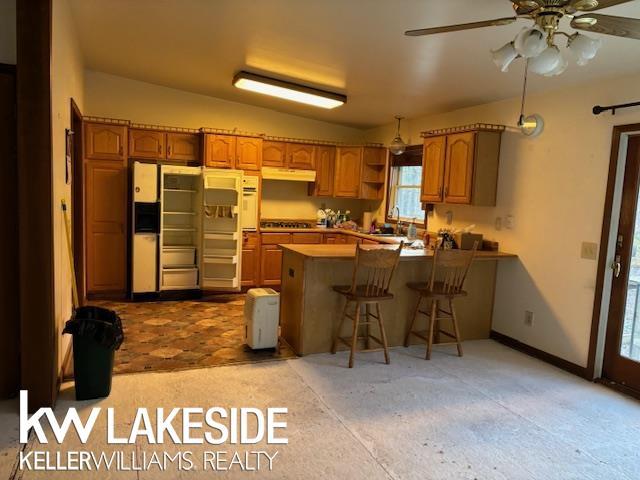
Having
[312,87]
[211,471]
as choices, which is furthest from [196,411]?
[312,87]

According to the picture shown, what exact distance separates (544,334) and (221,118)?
4927 mm

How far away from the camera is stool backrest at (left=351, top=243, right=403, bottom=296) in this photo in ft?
12.8

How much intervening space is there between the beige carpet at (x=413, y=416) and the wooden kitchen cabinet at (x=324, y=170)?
337cm

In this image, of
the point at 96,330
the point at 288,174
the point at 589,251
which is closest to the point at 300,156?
the point at 288,174

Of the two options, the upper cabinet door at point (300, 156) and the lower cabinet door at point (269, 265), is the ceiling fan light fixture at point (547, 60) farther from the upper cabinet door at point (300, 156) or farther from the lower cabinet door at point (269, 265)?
the upper cabinet door at point (300, 156)

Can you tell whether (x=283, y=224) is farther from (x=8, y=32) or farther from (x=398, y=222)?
(x=8, y=32)

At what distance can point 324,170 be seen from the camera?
275 inches

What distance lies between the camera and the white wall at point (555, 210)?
3.85m

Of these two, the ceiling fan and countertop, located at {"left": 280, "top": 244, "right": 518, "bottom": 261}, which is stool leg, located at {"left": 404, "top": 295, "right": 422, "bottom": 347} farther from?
the ceiling fan

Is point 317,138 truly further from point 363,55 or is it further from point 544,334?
point 544,334

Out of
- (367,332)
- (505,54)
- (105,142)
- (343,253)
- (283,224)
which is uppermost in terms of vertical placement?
(505,54)

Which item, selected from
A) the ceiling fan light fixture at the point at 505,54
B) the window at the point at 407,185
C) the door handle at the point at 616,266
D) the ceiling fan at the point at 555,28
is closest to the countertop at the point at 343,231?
the window at the point at 407,185

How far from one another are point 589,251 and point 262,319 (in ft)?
9.20

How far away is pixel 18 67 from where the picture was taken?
271 cm
